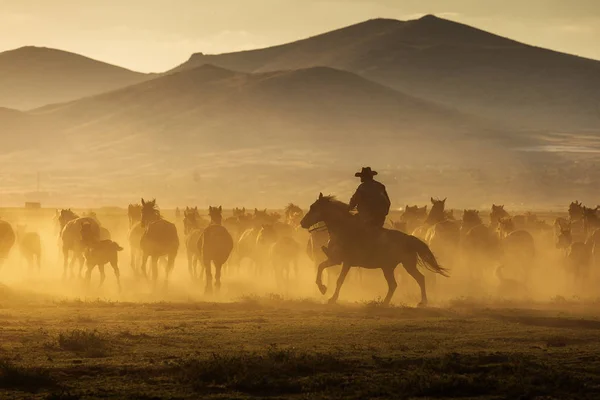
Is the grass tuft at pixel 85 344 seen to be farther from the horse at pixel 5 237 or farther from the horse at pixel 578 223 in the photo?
the horse at pixel 578 223

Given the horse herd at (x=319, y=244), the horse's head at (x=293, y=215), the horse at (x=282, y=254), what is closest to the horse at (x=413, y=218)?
the horse herd at (x=319, y=244)

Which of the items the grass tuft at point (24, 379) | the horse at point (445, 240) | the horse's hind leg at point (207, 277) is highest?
the horse at point (445, 240)

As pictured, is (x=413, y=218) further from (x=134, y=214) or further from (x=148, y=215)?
(x=148, y=215)

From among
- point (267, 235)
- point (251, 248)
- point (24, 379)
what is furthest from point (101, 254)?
point (24, 379)

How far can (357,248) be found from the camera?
24328 millimetres

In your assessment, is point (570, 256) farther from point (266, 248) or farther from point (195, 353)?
point (195, 353)

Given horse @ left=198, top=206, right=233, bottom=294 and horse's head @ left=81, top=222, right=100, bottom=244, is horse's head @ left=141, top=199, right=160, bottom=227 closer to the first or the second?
horse's head @ left=81, top=222, right=100, bottom=244

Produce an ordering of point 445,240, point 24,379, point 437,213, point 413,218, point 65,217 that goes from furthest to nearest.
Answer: point 413,218 → point 65,217 → point 437,213 → point 445,240 → point 24,379

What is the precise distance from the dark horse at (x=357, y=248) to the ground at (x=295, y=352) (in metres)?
0.94

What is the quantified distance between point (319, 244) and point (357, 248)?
7260 millimetres

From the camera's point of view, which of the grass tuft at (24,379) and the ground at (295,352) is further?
the grass tuft at (24,379)

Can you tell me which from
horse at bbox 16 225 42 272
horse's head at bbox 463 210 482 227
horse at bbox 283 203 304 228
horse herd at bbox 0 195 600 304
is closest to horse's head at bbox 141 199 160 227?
horse herd at bbox 0 195 600 304

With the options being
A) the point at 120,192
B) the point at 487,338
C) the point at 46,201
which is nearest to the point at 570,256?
the point at 487,338

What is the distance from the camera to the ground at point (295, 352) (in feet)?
46.4
